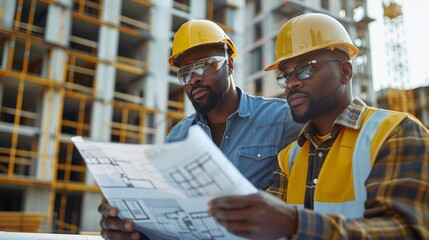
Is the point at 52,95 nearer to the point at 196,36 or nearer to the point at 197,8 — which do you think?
Answer: the point at 197,8

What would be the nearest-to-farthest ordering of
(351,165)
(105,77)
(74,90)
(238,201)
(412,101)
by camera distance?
(238,201), (351,165), (105,77), (74,90), (412,101)

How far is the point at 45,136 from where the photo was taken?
1466 cm

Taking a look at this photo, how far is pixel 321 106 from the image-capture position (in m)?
1.55

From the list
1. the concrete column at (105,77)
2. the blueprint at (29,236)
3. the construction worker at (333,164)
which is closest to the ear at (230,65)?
the construction worker at (333,164)

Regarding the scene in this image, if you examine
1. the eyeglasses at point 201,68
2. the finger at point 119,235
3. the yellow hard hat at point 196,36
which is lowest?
the finger at point 119,235

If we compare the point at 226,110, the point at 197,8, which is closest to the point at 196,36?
the point at 226,110

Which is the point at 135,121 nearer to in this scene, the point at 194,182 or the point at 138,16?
the point at 138,16

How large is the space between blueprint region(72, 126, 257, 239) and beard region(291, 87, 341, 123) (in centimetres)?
60

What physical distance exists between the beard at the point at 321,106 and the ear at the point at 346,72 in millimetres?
65

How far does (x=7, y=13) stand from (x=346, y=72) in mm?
15917

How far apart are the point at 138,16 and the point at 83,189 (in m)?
8.43

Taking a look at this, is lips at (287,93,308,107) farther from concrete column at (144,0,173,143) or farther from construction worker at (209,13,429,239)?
concrete column at (144,0,173,143)

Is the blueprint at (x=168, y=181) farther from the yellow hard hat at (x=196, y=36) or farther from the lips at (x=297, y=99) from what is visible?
the yellow hard hat at (x=196, y=36)

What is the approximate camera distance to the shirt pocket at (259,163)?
2.08 m
